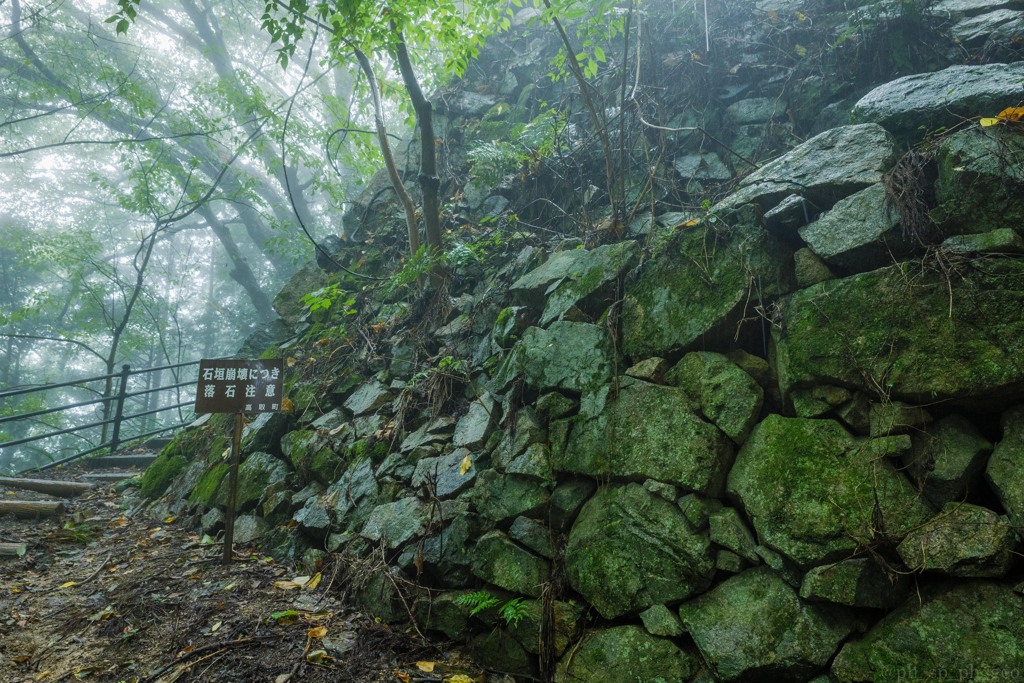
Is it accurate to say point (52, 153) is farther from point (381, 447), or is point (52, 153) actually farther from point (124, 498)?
point (381, 447)

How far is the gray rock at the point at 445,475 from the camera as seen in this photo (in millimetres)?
3758

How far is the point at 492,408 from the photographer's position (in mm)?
4074

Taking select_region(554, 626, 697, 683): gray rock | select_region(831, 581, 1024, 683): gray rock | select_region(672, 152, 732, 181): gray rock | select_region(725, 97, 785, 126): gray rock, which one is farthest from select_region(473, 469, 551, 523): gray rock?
select_region(725, 97, 785, 126): gray rock

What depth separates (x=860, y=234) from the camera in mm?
2893

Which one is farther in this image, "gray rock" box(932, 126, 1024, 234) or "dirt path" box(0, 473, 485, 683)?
"dirt path" box(0, 473, 485, 683)

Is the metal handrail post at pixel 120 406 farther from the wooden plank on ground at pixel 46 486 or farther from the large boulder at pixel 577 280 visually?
the large boulder at pixel 577 280

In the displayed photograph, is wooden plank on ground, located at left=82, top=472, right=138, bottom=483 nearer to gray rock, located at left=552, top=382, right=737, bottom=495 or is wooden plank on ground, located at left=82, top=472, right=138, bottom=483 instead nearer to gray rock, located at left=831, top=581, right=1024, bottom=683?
gray rock, located at left=552, top=382, right=737, bottom=495

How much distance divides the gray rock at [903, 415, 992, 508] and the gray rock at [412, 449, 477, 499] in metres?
2.61

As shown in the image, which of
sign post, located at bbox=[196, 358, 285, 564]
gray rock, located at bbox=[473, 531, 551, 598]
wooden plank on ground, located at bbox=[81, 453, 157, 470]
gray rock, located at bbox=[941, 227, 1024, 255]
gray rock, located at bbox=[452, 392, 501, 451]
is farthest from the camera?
wooden plank on ground, located at bbox=[81, 453, 157, 470]

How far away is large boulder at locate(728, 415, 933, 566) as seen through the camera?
7.63 feet

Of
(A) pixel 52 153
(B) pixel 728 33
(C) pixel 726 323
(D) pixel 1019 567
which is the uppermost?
(A) pixel 52 153

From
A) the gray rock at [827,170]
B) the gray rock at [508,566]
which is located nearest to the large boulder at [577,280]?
the gray rock at [827,170]

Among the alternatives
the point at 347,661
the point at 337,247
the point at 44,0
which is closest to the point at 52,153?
the point at 44,0

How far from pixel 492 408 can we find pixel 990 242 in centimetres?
313
